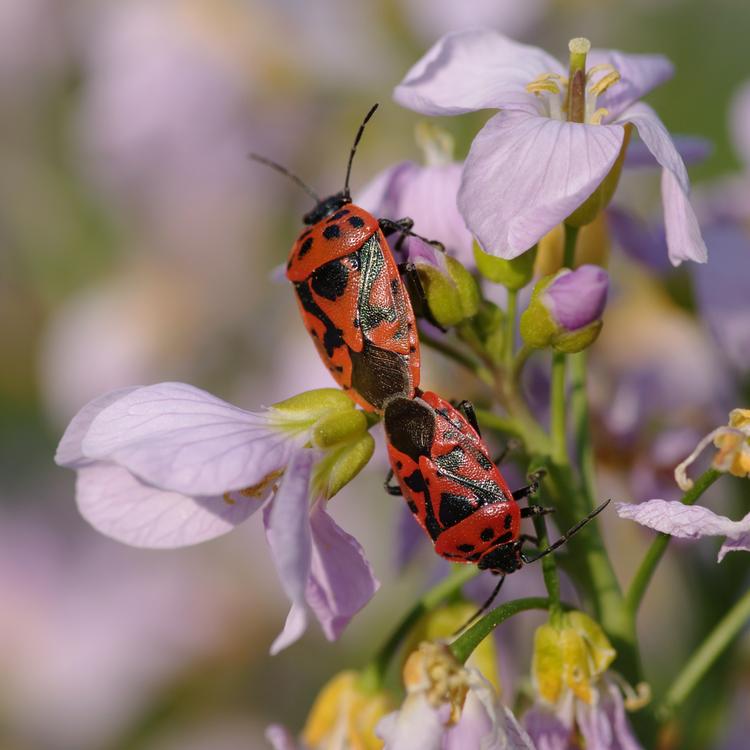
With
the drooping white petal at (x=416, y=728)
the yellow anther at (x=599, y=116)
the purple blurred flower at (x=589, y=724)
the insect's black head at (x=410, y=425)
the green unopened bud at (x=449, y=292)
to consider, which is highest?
the yellow anther at (x=599, y=116)

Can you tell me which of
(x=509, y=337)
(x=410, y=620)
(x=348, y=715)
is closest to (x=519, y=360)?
(x=509, y=337)

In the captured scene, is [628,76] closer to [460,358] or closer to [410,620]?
[460,358]

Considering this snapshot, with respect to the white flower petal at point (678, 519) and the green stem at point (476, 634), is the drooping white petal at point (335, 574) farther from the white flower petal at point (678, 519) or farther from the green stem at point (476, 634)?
the white flower petal at point (678, 519)

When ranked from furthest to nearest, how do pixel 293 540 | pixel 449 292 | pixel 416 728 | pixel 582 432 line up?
pixel 582 432, pixel 449 292, pixel 416 728, pixel 293 540

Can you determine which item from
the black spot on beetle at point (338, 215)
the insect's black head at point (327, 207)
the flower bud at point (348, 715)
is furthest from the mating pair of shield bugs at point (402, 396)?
the flower bud at point (348, 715)

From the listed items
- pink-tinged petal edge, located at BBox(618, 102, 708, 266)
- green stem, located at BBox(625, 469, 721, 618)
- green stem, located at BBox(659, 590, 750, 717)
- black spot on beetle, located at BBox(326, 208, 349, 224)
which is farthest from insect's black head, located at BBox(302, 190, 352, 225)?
green stem, located at BBox(659, 590, 750, 717)

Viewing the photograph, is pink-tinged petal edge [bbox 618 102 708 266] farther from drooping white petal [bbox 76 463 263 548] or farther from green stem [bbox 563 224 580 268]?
drooping white petal [bbox 76 463 263 548]

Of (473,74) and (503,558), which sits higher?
(473,74)
